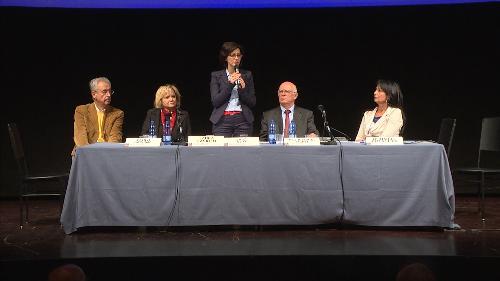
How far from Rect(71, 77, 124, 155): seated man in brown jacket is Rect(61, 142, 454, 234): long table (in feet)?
2.54

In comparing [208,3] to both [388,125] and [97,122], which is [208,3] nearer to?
[97,122]

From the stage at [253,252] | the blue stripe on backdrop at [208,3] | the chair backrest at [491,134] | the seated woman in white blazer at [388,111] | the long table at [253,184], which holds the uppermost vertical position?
the blue stripe on backdrop at [208,3]

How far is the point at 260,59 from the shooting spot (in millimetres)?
6422

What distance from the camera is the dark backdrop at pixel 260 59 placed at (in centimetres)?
635

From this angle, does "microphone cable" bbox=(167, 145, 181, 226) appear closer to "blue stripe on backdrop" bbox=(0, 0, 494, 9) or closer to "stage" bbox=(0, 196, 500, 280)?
"stage" bbox=(0, 196, 500, 280)

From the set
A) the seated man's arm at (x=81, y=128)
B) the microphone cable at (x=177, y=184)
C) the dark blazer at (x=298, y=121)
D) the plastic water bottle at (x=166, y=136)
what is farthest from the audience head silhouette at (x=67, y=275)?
the seated man's arm at (x=81, y=128)

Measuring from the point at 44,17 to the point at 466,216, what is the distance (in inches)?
177

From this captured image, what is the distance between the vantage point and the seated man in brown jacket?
5.04 meters

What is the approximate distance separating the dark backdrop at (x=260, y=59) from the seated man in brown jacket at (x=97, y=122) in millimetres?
1370

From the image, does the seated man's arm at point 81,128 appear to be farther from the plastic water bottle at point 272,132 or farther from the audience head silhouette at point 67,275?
the audience head silhouette at point 67,275

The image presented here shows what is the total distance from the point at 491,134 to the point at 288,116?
6.28 feet

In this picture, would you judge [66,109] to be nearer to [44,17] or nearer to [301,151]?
[44,17]

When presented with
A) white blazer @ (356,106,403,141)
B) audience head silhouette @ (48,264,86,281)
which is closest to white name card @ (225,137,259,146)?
white blazer @ (356,106,403,141)

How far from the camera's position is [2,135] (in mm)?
6496
